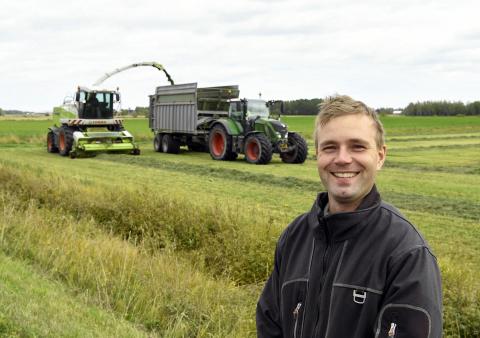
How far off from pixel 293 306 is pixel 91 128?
72.4ft

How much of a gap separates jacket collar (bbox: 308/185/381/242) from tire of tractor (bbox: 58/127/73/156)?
68.0ft

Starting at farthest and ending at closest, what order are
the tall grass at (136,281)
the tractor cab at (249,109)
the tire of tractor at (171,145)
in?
the tire of tractor at (171,145), the tractor cab at (249,109), the tall grass at (136,281)

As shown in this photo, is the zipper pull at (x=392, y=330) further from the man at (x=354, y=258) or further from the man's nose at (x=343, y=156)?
the man's nose at (x=343, y=156)

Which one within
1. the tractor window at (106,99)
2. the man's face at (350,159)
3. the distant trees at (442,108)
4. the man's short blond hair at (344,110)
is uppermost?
the distant trees at (442,108)

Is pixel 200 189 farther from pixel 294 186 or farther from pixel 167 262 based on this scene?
pixel 167 262

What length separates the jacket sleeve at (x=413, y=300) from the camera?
1.92 meters

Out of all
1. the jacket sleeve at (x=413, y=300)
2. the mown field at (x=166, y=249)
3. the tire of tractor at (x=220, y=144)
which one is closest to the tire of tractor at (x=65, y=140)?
the tire of tractor at (x=220, y=144)

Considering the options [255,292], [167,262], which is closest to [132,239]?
[167,262]

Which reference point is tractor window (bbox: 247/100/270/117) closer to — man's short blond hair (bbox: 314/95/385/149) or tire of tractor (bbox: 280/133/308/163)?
tire of tractor (bbox: 280/133/308/163)

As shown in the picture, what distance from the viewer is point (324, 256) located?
2.15 m

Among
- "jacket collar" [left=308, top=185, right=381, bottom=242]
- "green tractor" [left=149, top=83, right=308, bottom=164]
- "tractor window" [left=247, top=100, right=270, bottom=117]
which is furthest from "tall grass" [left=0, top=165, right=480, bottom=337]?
"tractor window" [left=247, top=100, right=270, bottom=117]

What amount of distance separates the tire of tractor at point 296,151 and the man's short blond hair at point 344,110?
16522 mm

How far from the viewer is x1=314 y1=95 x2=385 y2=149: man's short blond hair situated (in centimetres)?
217

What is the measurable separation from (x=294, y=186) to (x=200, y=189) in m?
2.17
